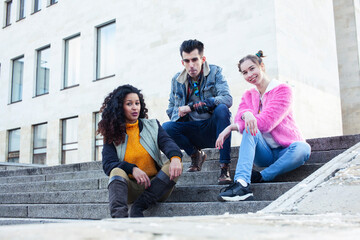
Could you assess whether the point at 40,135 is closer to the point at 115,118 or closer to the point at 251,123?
the point at 115,118

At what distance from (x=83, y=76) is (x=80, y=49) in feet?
3.33

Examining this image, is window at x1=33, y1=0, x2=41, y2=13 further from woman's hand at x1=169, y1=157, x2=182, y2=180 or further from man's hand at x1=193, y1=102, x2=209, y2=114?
woman's hand at x1=169, y1=157, x2=182, y2=180

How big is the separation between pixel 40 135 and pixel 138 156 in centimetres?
1212

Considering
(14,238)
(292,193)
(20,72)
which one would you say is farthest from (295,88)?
(20,72)

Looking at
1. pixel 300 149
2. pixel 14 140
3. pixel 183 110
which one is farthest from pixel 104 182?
pixel 14 140

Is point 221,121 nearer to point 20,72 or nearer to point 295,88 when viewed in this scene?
point 295,88

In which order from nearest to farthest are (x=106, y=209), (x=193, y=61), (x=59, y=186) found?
(x=106, y=209) < (x=193, y=61) < (x=59, y=186)

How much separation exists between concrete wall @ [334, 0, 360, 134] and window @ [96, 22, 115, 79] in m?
6.98

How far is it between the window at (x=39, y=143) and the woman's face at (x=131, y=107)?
11.5 m

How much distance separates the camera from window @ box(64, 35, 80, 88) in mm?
14211

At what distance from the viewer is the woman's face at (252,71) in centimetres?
398

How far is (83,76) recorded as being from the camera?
44.9 feet

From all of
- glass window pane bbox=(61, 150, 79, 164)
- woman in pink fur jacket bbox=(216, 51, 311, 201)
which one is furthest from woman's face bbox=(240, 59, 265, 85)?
glass window pane bbox=(61, 150, 79, 164)

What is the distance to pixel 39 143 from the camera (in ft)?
49.0
